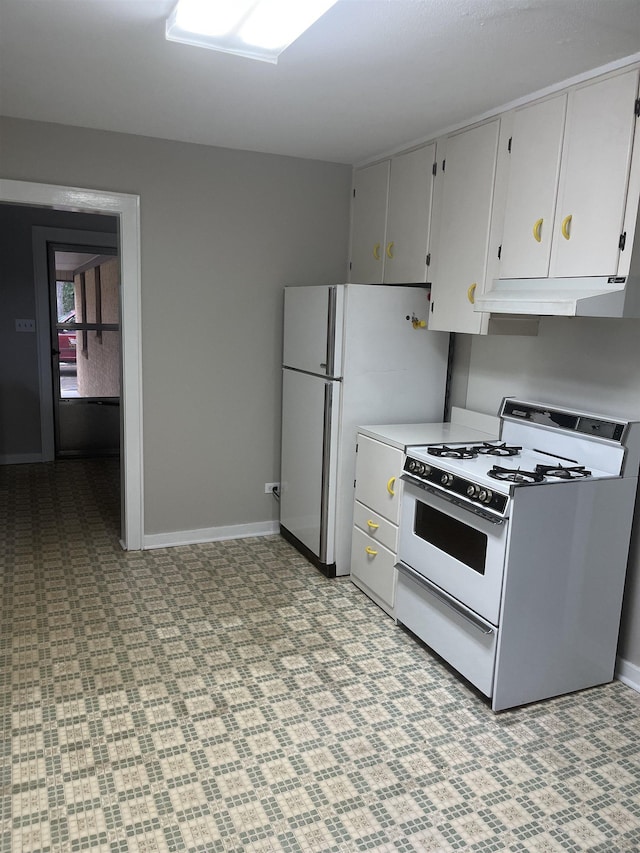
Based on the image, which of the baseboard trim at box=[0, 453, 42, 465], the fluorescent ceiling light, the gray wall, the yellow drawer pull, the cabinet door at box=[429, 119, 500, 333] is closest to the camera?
the fluorescent ceiling light

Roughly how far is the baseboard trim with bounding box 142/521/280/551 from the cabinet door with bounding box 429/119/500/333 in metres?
1.81

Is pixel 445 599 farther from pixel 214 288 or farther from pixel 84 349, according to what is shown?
pixel 84 349

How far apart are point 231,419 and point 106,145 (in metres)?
1.72

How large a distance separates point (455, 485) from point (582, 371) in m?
0.82

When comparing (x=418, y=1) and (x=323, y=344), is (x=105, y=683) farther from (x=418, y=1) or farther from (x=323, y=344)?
(x=418, y=1)

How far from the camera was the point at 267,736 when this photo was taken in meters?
2.30

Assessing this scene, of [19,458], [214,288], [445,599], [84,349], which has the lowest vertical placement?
[19,458]

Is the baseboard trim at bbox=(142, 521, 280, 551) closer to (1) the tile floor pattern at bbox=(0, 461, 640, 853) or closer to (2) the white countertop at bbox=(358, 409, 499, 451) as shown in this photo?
(1) the tile floor pattern at bbox=(0, 461, 640, 853)

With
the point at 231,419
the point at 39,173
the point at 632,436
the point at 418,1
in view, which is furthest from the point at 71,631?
the point at 418,1

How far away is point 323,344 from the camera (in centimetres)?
349

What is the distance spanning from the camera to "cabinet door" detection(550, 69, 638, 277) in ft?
7.41

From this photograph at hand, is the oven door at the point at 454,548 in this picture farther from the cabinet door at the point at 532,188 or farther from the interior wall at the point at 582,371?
the cabinet door at the point at 532,188

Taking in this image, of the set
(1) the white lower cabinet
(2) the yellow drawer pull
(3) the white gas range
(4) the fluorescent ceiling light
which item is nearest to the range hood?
(2) the yellow drawer pull

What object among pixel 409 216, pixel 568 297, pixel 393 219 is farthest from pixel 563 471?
pixel 393 219
